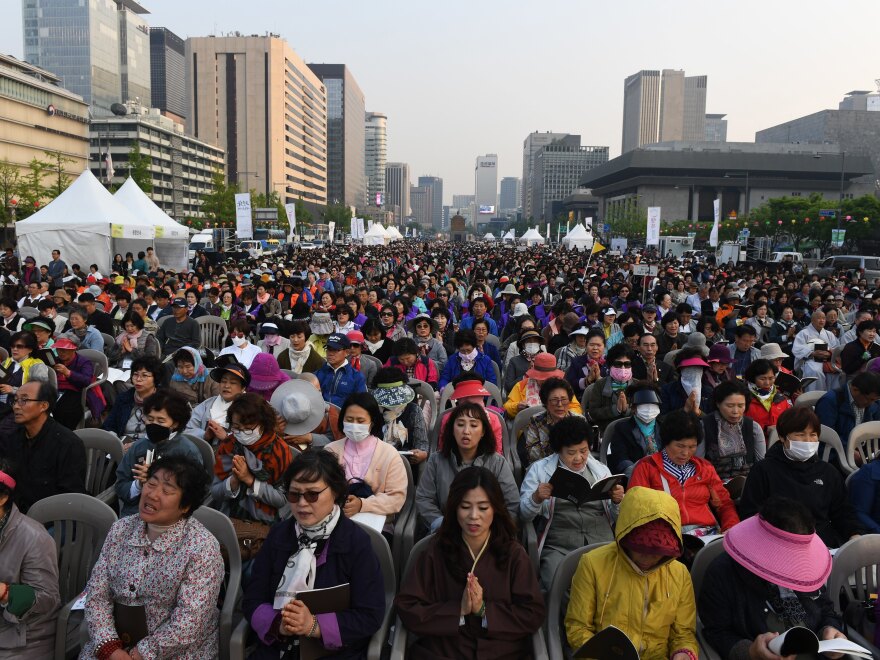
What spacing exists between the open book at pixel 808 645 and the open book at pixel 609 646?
605 millimetres

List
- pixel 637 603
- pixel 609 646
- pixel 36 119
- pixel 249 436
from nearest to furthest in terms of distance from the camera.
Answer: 1. pixel 609 646
2. pixel 637 603
3. pixel 249 436
4. pixel 36 119

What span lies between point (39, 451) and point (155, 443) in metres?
0.78

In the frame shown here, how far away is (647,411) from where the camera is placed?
5.47 meters

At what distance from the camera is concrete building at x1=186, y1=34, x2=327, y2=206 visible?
12812 centimetres

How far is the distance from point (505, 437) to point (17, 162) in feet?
289

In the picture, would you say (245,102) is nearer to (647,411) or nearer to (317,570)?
(647,411)

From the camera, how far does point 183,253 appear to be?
28.2 m

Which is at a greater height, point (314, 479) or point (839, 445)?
point (314, 479)

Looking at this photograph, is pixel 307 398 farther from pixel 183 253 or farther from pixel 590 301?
pixel 183 253

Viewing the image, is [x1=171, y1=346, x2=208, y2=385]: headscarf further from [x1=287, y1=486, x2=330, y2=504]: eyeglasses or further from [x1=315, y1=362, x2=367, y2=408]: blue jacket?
[x1=287, y1=486, x2=330, y2=504]: eyeglasses

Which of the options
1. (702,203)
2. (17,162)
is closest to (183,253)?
(17,162)

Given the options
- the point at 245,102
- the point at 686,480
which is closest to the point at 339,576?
the point at 686,480

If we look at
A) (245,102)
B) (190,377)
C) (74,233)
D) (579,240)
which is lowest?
(190,377)

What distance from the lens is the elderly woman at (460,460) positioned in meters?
4.67
